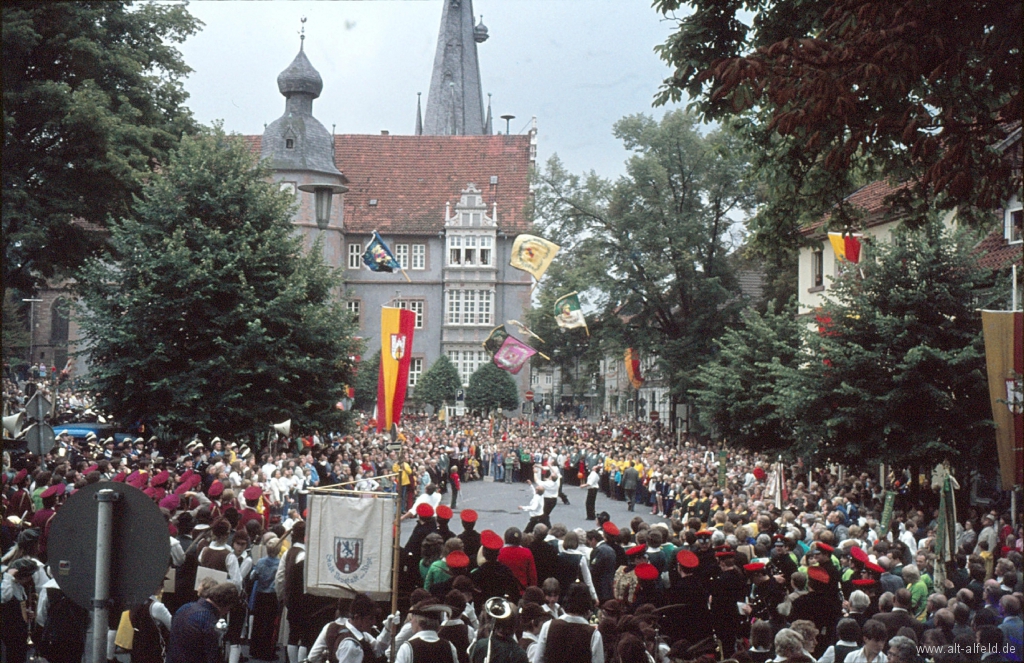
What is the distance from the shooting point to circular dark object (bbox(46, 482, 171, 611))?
628 cm

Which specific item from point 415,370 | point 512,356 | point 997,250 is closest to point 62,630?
point 997,250

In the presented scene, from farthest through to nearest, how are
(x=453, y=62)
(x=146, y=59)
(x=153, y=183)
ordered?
(x=453, y=62), (x=146, y=59), (x=153, y=183)

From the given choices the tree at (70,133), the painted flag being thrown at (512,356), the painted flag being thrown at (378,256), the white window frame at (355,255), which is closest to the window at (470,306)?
the white window frame at (355,255)

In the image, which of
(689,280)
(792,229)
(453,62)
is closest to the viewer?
(792,229)

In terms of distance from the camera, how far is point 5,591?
9.25 meters

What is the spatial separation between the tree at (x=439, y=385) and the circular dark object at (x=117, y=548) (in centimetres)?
6164

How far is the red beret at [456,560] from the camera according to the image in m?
11.1

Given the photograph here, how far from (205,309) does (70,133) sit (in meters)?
6.39

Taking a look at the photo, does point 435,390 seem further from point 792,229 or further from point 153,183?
point 792,229

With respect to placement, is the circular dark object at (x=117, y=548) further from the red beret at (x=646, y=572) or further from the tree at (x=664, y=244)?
the tree at (x=664, y=244)

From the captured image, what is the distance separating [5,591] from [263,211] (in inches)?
883

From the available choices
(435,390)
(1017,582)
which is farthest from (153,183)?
(435,390)

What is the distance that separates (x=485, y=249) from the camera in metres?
75.9

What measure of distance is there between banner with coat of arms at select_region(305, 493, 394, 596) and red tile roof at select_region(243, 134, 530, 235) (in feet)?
215
